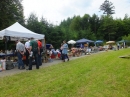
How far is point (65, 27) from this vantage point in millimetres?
49094

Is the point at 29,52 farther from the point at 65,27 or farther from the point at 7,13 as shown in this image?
the point at 65,27

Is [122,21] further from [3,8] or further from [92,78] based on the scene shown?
[92,78]

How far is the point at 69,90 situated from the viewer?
5586 millimetres

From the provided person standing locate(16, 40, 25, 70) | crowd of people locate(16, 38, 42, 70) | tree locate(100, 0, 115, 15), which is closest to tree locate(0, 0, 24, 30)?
crowd of people locate(16, 38, 42, 70)

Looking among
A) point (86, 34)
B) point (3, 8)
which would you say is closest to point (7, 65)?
point (3, 8)

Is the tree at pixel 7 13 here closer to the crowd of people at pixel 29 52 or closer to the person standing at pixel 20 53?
the crowd of people at pixel 29 52

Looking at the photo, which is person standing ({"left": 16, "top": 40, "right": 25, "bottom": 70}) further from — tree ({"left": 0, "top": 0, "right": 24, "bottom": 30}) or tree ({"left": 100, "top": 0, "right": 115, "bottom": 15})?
tree ({"left": 100, "top": 0, "right": 115, "bottom": 15})

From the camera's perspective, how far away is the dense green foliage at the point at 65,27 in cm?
2814

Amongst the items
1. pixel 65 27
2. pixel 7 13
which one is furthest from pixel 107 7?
pixel 7 13

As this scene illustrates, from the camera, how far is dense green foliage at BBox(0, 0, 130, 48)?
28.1 m

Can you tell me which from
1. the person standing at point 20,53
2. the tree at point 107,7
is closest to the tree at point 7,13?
the person standing at point 20,53

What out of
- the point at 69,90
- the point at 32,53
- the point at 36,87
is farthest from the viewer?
the point at 32,53

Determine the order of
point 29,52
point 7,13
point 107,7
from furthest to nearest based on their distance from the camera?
1. point 107,7
2. point 7,13
3. point 29,52

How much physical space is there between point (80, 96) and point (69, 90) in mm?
573
